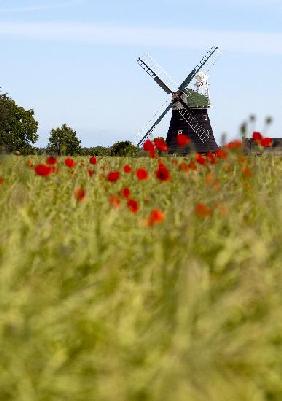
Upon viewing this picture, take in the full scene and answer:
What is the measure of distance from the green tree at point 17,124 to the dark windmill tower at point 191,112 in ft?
94.5

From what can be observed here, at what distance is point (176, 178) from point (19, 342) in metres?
5.34

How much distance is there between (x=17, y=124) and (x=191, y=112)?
35613 mm

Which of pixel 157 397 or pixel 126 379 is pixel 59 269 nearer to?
pixel 126 379

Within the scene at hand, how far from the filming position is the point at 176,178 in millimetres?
7746

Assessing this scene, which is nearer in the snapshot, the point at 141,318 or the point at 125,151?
the point at 141,318

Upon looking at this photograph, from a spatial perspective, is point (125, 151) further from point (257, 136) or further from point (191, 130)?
point (191, 130)

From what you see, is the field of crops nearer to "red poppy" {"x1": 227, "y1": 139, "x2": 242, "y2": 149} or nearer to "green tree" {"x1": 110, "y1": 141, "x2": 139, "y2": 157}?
"red poppy" {"x1": 227, "y1": 139, "x2": 242, "y2": 149}

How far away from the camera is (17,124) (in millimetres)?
84312

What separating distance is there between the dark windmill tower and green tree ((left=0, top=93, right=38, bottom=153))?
94.5 ft

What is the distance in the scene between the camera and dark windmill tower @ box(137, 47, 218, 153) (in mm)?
50281

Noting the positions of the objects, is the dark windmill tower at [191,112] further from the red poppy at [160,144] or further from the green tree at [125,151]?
the red poppy at [160,144]

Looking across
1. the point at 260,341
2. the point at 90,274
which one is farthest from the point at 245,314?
the point at 90,274

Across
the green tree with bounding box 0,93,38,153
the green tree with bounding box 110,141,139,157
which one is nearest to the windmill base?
the green tree with bounding box 110,141,139,157

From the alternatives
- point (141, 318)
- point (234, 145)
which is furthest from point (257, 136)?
point (141, 318)
